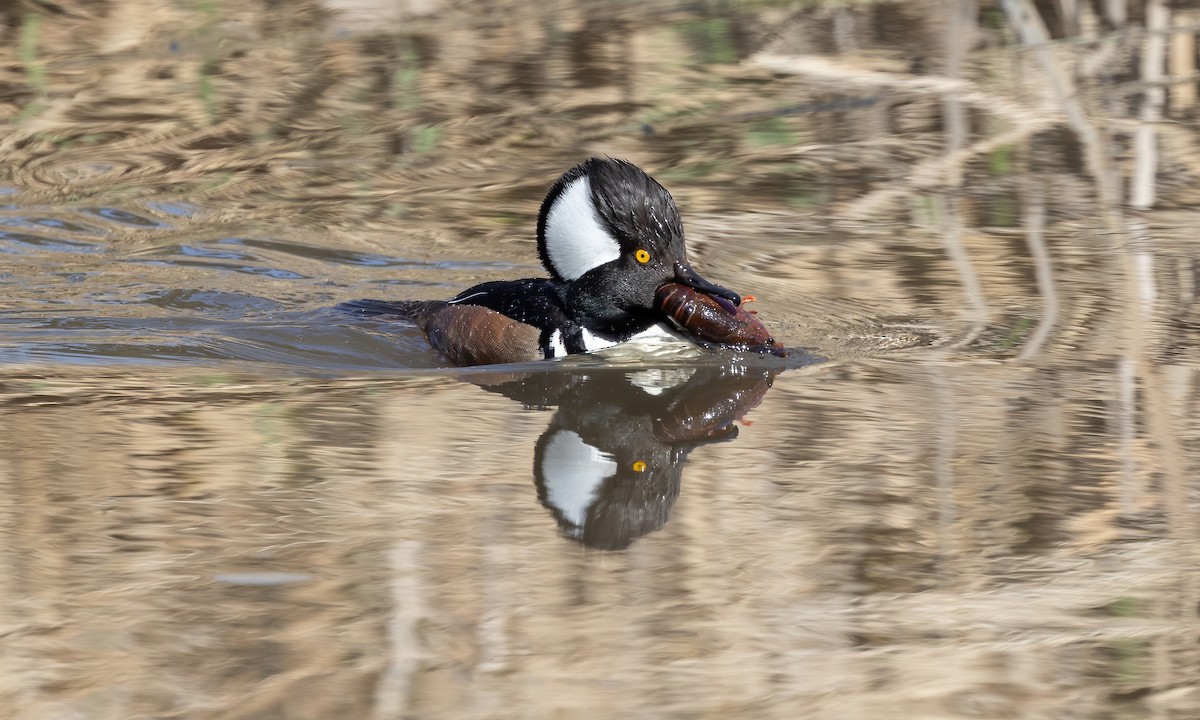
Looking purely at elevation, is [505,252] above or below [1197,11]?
below

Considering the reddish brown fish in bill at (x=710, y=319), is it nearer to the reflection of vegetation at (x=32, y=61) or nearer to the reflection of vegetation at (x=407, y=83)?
the reflection of vegetation at (x=407, y=83)

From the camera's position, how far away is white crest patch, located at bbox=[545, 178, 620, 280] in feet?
18.8

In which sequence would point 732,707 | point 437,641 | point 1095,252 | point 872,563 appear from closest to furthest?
point 732,707 < point 437,641 < point 872,563 < point 1095,252

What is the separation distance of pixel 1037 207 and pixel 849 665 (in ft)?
18.3

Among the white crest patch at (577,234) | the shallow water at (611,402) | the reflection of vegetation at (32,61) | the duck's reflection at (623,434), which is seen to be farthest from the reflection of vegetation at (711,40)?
the duck's reflection at (623,434)

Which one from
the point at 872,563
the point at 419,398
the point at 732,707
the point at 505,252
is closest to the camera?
the point at 732,707

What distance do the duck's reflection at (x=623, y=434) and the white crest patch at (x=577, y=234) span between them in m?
0.46

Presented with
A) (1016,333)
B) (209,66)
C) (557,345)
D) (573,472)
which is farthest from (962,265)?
(209,66)

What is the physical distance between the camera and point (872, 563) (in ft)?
12.1

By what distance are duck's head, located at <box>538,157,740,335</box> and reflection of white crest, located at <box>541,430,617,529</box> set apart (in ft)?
3.45

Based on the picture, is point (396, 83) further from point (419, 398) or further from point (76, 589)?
point (76, 589)

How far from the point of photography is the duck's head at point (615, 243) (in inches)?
222

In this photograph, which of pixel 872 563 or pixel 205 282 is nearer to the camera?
pixel 872 563

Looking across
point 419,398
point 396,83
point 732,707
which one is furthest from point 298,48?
point 732,707
